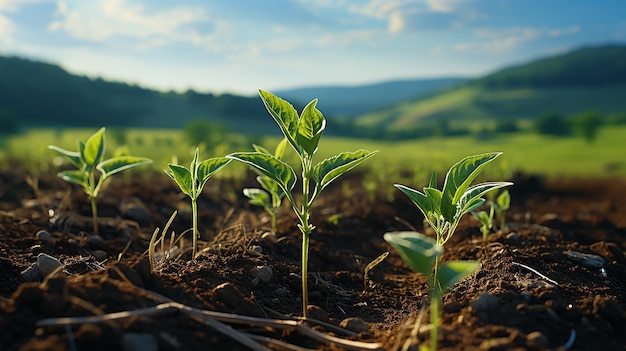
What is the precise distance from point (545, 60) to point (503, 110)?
3466 centimetres

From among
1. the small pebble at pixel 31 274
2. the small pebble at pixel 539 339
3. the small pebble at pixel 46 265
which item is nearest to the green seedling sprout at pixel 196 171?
the small pebble at pixel 46 265

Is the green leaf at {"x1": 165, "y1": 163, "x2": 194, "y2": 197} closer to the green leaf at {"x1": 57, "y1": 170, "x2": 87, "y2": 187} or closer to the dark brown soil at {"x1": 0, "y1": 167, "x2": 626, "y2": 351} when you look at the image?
the dark brown soil at {"x1": 0, "y1": 167, "x2": 626, "y2": 351}

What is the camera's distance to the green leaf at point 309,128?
2.41m

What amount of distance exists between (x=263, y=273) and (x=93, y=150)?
1.81 m

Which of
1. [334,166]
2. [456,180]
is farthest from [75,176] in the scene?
[456,180]

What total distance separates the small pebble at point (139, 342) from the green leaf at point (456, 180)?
147 centimetres

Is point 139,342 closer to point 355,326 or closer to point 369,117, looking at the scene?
point 355,326

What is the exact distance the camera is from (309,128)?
243 cm

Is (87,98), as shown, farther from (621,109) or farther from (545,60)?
(545,60)

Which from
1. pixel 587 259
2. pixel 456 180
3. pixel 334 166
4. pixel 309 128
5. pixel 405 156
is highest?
pixel 309 128

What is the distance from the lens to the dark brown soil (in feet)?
6.63

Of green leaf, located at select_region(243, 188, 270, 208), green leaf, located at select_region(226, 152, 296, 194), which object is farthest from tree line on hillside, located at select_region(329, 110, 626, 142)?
green leaf, located at select_region(226, 152, 296, 194)

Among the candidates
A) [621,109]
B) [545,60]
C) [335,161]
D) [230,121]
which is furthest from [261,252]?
[545,60]

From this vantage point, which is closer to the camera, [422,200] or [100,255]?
[422,200]
